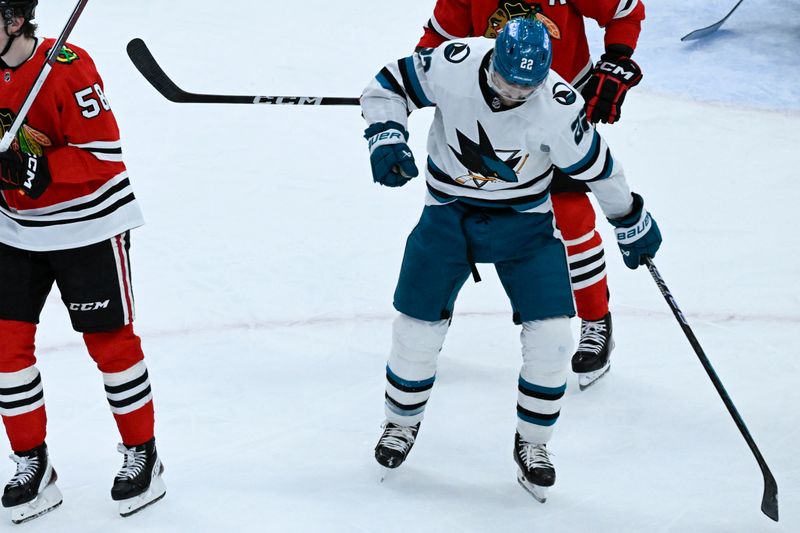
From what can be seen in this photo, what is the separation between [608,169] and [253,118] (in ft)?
8.25

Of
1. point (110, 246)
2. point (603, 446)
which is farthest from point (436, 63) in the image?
point (603, 446)

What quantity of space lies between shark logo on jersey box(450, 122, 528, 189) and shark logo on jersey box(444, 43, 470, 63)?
150 millimetres

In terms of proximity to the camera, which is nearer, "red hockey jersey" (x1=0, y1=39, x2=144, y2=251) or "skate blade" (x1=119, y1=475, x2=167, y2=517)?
"red hockey jersey" (x1=0, y1=39, x2=144, y2=251)

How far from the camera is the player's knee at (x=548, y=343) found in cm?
238

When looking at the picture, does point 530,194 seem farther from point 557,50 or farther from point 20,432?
point 20,432

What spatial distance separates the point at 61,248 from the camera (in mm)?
2227

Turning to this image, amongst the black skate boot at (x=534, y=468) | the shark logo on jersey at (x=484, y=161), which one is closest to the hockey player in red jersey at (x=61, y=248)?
the shark logo on jersey at (x=484, y=161)

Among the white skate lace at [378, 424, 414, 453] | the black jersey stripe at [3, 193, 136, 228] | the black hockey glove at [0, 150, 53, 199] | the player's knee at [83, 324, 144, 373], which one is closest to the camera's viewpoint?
the black hockey glove at [0, 150, 53, 199]

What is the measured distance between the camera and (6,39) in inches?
84.4

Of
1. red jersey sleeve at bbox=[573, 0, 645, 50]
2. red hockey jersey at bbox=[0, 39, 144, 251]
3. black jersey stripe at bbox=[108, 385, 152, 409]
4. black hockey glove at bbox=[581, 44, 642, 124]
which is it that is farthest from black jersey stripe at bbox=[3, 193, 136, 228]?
red jersey sleeve at bbox=[573, 0, 645, 50]

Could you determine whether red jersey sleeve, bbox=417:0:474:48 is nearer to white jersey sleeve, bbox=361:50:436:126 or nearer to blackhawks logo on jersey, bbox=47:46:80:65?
white jersey sleeve, bbox=361:50:436:126

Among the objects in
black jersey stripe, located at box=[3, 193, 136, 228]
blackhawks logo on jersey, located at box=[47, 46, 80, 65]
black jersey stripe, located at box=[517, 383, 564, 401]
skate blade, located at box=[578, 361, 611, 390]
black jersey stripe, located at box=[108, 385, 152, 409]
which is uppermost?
blackhawks logo on jersey, located at box=[47, 46, 80, 65]

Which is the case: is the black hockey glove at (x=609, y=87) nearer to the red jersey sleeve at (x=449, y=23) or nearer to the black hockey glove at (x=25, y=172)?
the red jersey sleeve at (x=449, y=23)

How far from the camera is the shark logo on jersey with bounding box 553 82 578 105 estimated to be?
7.42 ft
